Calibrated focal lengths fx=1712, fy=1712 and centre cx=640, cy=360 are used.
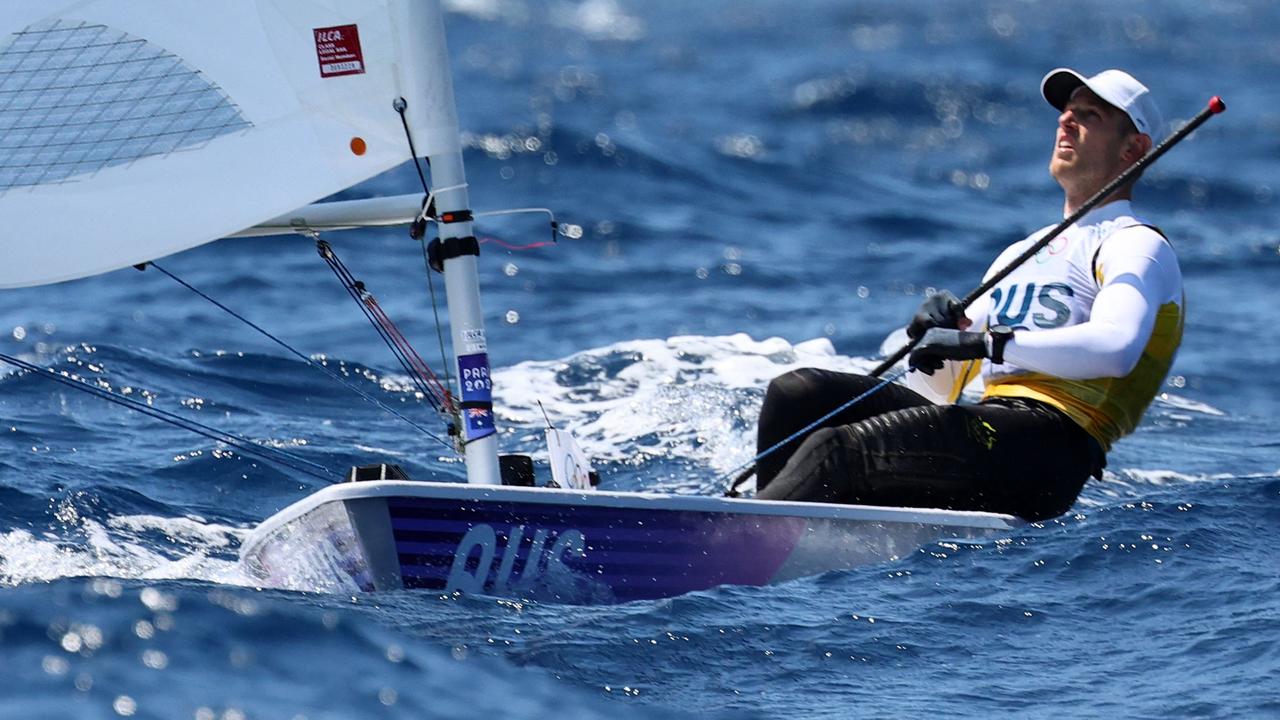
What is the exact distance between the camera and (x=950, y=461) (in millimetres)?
3957

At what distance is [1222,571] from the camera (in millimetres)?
3893

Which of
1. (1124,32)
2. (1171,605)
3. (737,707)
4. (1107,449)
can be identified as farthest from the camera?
(1124,32)

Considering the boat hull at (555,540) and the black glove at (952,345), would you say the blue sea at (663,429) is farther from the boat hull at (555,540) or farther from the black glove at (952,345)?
the black glove at (952,345)

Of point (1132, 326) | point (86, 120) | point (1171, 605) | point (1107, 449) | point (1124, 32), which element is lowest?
point (1171, 605)

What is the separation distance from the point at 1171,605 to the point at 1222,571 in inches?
10.8

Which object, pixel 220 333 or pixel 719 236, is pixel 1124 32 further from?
pixel 220 333

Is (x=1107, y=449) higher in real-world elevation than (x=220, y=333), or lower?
lower

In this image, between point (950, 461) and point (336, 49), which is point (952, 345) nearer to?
point (950, 461)

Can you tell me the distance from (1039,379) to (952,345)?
0.35 metres

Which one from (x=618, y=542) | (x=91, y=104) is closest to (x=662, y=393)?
(x=618, y=542)

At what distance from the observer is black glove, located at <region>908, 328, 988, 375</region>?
3873 millimetres

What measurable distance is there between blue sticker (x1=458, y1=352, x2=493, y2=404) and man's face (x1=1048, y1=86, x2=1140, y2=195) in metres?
A: 1.50

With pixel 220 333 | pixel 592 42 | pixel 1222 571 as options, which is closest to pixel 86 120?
pixel 1222 571

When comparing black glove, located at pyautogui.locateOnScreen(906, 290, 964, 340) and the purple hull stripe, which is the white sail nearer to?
the purple hull stripe
